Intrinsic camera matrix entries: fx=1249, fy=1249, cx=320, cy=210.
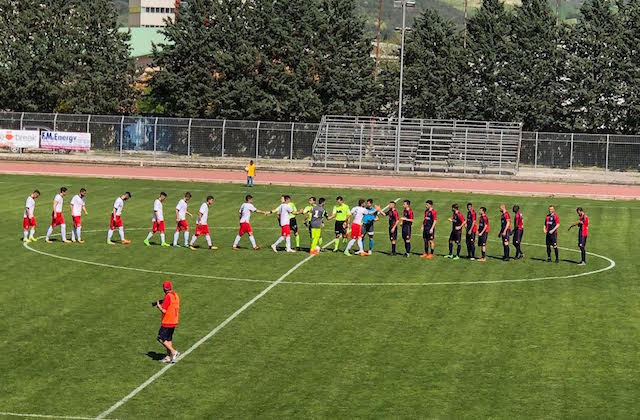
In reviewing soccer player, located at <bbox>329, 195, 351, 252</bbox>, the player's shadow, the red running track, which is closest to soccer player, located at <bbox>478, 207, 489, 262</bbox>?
soccer player, located at <bbox>329, 195, 351, 252</bbox>

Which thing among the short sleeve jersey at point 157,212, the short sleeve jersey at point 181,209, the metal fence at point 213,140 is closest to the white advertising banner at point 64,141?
the metal fence at point 213,140

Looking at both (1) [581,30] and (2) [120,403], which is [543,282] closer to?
(2) [120,403]

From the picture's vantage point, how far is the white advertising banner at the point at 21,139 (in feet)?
272

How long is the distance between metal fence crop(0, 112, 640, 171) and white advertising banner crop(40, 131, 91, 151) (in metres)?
0.68

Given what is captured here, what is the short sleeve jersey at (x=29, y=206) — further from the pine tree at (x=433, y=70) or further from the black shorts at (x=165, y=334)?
the pine tree at (x=433, y=70)

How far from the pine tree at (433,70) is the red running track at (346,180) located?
60.4ft

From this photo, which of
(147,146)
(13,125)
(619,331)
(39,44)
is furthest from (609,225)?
(39,44)

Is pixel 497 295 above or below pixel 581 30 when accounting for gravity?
below

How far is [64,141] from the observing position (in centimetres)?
8331

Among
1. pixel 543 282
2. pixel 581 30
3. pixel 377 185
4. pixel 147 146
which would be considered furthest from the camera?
pixel 581 30

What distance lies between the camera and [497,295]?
3447 cm

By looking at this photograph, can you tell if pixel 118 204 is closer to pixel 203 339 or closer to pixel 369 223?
pixel 369 223

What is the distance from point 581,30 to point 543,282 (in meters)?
59.5

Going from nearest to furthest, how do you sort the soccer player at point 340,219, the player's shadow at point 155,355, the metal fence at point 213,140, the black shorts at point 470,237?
the player's shadow at point 155,355 < the black shorts at point 470,237 < the soccer player at point 340,219 < the metal fence at point 213,140
